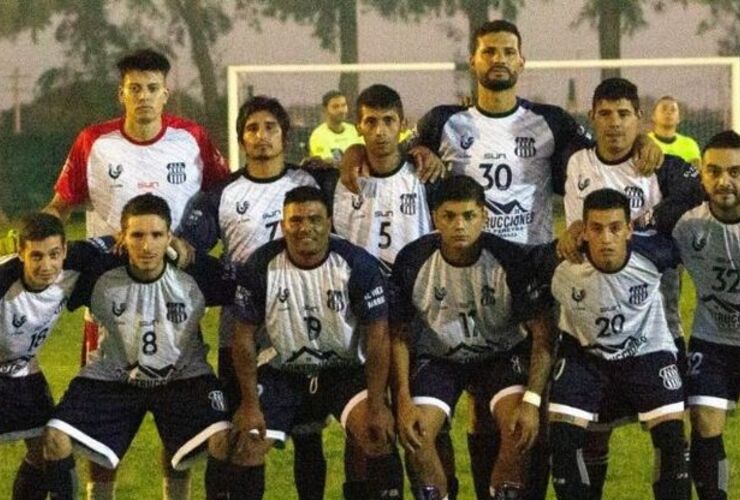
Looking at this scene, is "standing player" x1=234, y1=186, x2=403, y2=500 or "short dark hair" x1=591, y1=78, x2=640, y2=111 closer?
"standing player" x1=234, y1=186, x2=403, y2=500

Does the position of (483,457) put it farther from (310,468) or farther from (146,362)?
(146,362)

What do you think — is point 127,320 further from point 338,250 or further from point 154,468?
point 154,468

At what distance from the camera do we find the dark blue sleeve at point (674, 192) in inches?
194

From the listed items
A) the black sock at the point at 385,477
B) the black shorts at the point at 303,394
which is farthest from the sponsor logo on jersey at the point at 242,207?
the black sock at the point at 385,477

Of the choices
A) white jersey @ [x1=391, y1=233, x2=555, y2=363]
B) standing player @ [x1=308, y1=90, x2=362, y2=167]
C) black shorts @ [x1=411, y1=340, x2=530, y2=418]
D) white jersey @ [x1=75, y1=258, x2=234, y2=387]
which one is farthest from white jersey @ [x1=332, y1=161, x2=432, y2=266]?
standing player @ [x1=308, y1=90, x2=362, y2=167]

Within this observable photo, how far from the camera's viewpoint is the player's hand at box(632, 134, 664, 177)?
16.2ft

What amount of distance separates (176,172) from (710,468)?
85.7 inches

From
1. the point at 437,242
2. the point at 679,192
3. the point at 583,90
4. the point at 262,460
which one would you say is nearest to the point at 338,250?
the point at 437,242

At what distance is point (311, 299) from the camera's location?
191 inches

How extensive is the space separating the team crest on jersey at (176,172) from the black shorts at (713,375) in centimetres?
195

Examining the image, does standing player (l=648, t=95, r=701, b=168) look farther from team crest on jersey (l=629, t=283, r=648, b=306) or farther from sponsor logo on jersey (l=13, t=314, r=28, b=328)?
sponsor logo on jersey (l=13, t=314, r=28, b=328)

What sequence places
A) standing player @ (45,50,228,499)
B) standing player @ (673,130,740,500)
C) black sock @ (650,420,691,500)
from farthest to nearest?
standing player @ (45,50,228,499) < standing player @ (673,130,740,500) < black sock @ (650,420,691,500)

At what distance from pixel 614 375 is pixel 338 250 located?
103 cm

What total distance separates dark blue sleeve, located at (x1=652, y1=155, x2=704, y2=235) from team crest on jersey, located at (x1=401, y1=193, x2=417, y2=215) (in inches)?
33.3
